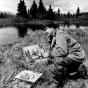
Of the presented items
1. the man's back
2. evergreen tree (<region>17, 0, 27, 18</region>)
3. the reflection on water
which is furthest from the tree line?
the man's back

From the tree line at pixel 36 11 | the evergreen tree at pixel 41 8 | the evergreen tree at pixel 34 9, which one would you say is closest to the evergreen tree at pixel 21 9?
the tree line at pixel 36 11

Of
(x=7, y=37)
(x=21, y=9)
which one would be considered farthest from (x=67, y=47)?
(x=21, y=9)

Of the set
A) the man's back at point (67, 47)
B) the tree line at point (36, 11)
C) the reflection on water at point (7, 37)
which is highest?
the tree line at point (36, 11)

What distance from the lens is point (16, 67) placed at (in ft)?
10.0

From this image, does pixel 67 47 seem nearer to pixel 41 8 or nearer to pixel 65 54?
pixel 65 54

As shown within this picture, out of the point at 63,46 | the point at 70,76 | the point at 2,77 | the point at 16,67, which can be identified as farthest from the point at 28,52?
the point at 63,46

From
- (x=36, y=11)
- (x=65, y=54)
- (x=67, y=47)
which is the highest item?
(x=36, y=11)

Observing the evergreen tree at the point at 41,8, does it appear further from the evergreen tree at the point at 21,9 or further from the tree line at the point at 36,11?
the evergreen tree at the point at 21,9

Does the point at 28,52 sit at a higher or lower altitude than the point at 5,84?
higher

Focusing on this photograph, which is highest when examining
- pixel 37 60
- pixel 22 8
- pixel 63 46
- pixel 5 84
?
pixel 22 8

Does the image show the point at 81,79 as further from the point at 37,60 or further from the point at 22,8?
the point at 22,8

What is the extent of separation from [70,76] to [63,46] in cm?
93

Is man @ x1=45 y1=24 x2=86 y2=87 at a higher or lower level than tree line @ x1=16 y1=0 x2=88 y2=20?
lower

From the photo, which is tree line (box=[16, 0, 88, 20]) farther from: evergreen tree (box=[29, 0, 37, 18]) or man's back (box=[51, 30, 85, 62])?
man's back (box=[51, 30, 85, 62])
